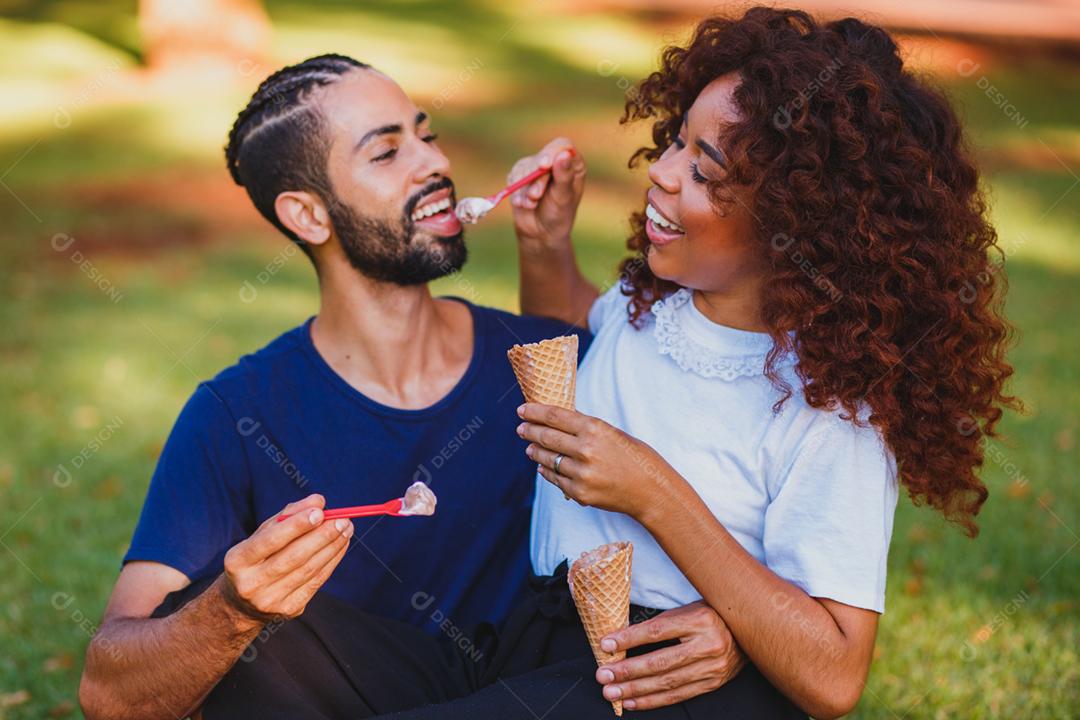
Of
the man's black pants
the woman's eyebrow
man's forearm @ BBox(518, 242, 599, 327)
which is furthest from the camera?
man's forearm @ BBox(518, 242, 599, 327)

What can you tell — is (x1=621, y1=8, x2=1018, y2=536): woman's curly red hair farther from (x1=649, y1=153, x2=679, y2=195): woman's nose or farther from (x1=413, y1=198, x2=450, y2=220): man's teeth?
(x1=413, y1=198, x2=450, y2=220): man's teeth

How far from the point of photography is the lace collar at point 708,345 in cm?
289

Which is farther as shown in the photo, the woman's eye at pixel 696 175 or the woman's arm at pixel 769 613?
the woman's eye at pixel 696 175

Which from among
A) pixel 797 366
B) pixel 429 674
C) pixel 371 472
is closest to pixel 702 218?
pixel 797 366

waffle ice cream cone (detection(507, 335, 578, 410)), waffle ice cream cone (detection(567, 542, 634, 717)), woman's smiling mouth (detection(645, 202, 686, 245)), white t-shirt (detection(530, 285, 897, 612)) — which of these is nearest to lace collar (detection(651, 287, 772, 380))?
white t-shirt (detection(530, 285, 897, 612))

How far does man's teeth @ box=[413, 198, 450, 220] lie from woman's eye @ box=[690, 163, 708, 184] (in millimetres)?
1006

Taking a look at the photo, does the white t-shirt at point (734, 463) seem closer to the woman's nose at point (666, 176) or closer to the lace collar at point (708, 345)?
the lace collar at point (708, 345)

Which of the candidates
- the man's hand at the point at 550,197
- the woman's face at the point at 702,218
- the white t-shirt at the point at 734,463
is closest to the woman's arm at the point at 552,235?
the man's hand at the point at 550,197

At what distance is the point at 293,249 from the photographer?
10.8 metres

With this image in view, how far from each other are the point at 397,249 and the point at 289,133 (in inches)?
20.3

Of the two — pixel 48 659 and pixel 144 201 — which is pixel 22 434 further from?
pixel 144 201

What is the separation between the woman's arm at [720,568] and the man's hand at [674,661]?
0.05m

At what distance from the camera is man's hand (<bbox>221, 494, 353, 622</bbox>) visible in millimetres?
2459

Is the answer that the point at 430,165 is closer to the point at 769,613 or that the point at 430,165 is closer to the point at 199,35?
the point at 769,613
